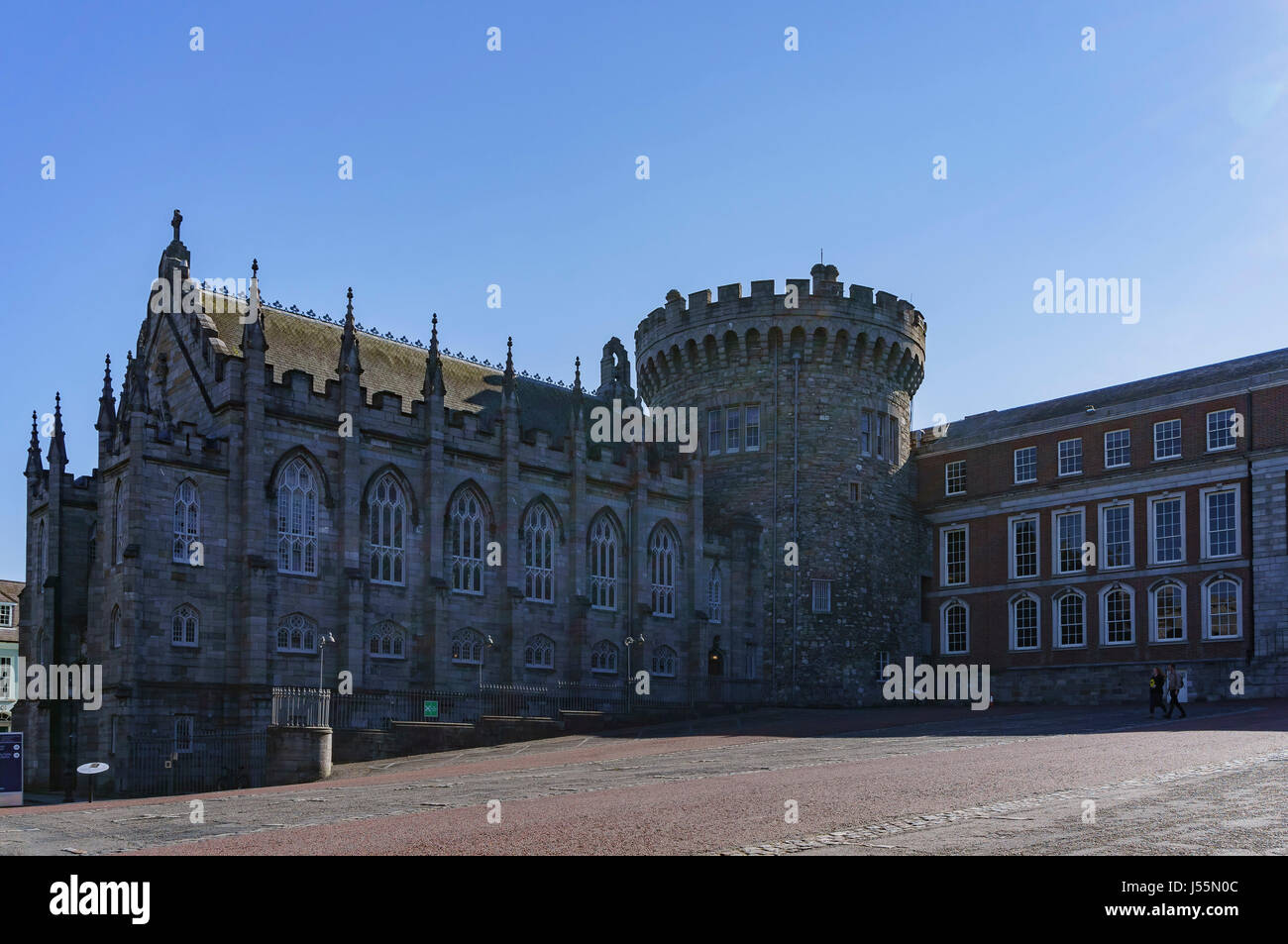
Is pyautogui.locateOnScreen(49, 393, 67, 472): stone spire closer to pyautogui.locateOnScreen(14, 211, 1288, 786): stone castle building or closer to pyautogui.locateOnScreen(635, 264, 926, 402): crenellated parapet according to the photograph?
pyautogui.locateOnScreen(14, 211, 1288, 786): stone castle building

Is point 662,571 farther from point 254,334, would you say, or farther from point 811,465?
point 254,334

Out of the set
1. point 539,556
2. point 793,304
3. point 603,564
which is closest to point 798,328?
point 793,304

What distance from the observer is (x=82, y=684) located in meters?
39.1

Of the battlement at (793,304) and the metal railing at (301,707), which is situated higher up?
the battlement at (793,304)

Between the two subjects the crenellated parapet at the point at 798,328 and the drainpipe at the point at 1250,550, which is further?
the crenellated parapet at the point at 798,328

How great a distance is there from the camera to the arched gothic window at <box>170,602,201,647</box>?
3781 centimetres

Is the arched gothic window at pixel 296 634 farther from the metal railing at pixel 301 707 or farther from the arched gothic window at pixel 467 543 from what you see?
the arched gothic window at pixel 467 543

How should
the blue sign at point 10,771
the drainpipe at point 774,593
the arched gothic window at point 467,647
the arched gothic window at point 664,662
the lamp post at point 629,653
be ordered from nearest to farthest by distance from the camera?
the blue sign at point 10,771 → the arched gothic window at point 467,647 → the lamp post at point 629,653 → the arched gothic window at point 664,662 → the drainpipe at point 774,593

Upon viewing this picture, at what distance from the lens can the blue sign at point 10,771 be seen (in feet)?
87.1

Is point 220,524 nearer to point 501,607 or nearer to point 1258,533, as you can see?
point 501,607

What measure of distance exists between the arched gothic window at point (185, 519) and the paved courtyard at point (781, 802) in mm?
8853

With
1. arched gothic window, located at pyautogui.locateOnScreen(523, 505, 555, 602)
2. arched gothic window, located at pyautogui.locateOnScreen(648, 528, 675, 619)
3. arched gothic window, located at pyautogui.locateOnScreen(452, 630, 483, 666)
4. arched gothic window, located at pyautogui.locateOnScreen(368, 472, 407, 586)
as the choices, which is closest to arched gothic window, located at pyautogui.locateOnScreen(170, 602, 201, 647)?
arched gothic window, located at pyautogui.locateOnScreen(368, 472, 407, 586)

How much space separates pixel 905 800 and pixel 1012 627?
126 ft

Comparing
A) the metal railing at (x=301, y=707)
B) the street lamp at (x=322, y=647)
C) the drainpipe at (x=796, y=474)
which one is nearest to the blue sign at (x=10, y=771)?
the metal railing at (x=301, y=707)
